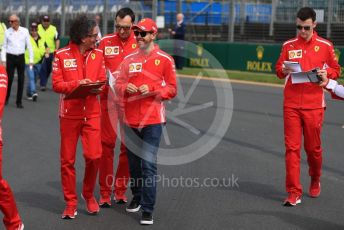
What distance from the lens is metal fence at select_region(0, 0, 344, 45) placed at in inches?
908

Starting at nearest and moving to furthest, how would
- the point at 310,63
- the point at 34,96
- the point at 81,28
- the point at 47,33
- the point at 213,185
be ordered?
the point at 81,28
the point at 310,63
the point at 213,185
the point at 34,96
the point at 47,33

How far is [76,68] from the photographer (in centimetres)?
677

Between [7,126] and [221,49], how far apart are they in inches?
Result: 574

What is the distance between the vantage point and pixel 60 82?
6688 mm

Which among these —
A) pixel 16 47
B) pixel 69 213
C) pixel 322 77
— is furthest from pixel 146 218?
pixel 16 47

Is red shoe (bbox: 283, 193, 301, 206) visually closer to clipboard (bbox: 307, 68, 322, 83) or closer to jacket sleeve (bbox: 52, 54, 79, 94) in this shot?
clipboard (bbox: 307, 68, 322, 83)

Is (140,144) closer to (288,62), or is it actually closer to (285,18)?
(288,62)

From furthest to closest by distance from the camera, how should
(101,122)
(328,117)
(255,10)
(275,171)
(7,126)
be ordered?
1. (255,10)
2. (328,117)
3. (7,126)
4. (275,171)
5. (101,122)

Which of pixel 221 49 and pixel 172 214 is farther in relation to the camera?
pixel 221 49

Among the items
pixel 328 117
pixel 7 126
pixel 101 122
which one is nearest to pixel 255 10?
pixel 328 117

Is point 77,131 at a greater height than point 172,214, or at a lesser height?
greater

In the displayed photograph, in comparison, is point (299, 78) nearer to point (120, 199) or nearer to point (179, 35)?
point (120, 199)

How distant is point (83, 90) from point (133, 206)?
1.37 meters

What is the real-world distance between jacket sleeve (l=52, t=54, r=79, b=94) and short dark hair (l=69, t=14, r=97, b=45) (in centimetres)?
26
